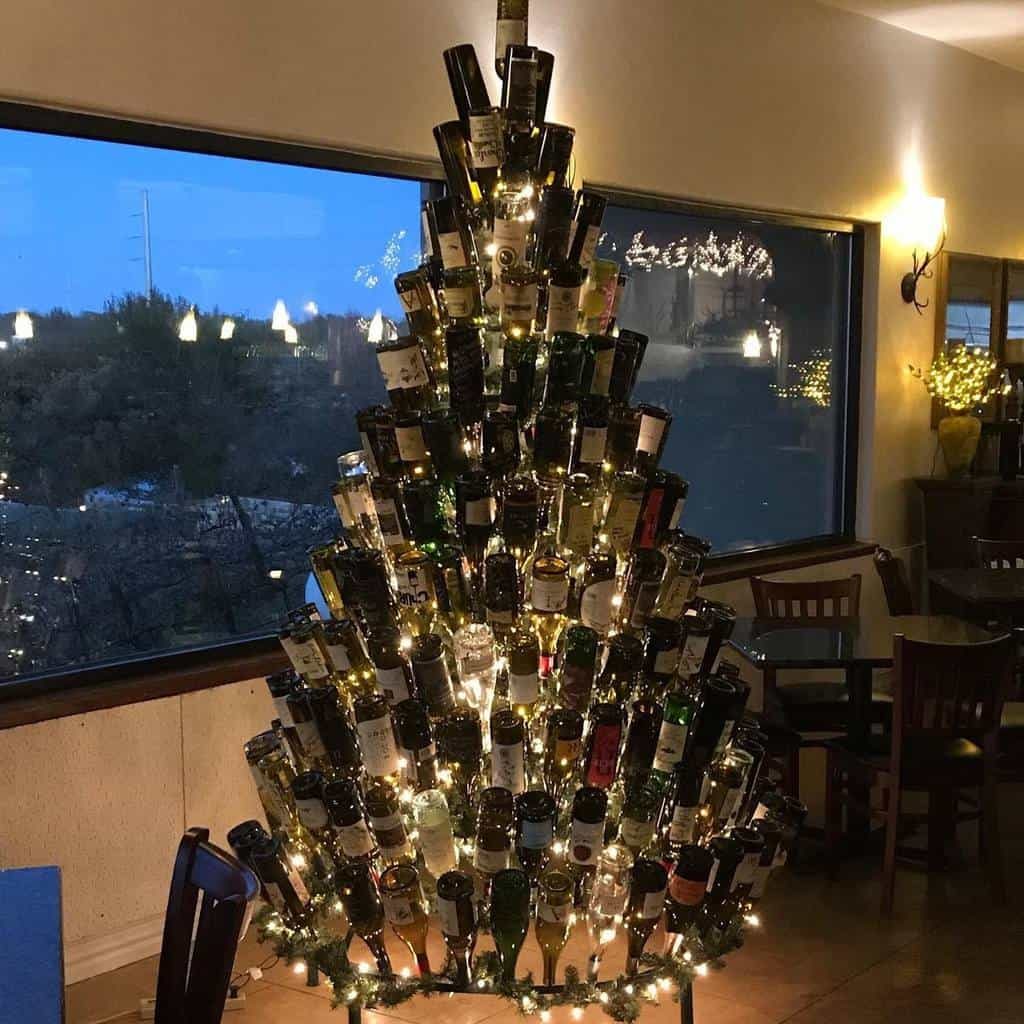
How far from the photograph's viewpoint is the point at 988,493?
602 centimetres

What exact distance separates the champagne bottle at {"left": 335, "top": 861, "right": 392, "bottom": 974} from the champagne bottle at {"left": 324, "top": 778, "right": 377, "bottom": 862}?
29 millimetres

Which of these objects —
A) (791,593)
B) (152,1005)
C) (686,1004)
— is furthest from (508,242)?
(791,593)

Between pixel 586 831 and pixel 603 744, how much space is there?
17 cm

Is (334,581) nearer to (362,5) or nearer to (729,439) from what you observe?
(362,5)

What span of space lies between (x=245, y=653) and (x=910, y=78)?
4.25 meters

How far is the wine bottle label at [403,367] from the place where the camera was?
2.54 meters

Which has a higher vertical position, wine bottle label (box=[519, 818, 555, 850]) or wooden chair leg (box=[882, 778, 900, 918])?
wine bottle label (box=[519, 818, 555, 850])

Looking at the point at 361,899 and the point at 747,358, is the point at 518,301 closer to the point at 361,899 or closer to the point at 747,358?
the point at 361,899

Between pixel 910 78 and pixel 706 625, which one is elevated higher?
pixel 910 78

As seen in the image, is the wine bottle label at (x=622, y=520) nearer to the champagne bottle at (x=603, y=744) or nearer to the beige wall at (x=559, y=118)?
the champagne bottle at (x=603, y=744)

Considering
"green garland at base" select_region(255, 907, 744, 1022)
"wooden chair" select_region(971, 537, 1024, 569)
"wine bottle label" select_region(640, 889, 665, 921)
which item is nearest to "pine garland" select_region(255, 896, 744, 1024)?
"green garland at base" select_region(255, 907, 744, 1022)

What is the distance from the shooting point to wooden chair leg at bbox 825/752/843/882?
149 inches

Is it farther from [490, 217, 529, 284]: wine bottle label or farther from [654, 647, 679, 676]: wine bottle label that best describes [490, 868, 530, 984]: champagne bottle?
[490, 217, 529, 284]: wine bottle label

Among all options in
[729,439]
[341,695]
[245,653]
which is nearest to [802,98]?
[729,439]
